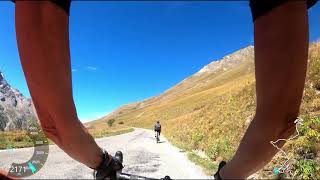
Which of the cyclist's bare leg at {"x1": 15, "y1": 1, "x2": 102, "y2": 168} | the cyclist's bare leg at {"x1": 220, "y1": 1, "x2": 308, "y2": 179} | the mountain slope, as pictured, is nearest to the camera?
the cyclist's bare leg at {"x1": 15, "y1": 1, "x2": 102, "y2": 168}

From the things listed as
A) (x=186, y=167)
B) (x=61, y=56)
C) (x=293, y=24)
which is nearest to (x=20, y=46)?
(x=61, y=56)

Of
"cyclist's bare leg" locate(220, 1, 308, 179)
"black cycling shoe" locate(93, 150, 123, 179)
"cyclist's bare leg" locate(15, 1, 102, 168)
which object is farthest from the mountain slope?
"cyclist's bare leg" locate(220, 1, 308, 179)

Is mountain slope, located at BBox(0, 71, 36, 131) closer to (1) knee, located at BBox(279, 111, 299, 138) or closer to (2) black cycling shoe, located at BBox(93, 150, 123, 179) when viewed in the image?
(2) black cycling shoe, located at BBox(93, 150, 123, 179)

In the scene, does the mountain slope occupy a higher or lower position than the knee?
higher

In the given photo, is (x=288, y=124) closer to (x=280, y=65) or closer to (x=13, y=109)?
(x=280, y=65)

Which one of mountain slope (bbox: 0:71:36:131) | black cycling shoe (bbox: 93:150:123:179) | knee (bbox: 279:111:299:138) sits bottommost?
black cycling shoe (bbox: 93:150:123:179)

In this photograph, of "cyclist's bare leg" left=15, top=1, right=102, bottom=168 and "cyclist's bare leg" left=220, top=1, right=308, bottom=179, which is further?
"cyclist's bare leg" left=220, top=1, right=308, bottom=179

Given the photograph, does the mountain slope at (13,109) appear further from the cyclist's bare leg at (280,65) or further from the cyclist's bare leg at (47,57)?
the cyclist's bare leg at (280,65)
